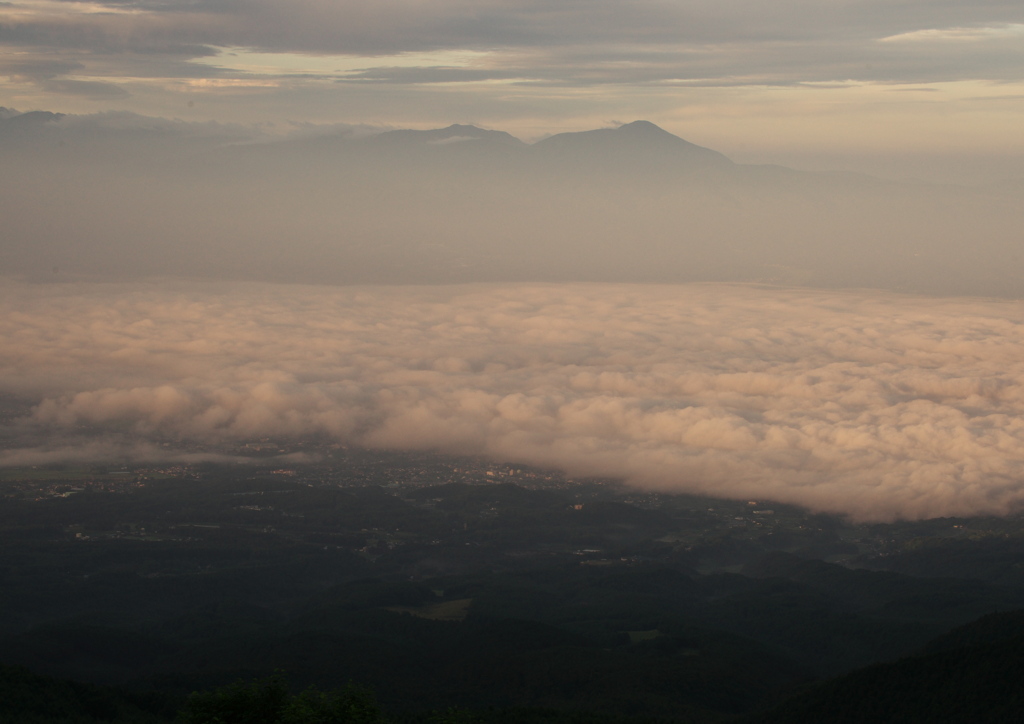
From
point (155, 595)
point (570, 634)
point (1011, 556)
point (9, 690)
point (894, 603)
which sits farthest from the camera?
point (1011, 556)

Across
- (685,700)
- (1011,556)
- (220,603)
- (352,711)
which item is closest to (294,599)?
(220,603)

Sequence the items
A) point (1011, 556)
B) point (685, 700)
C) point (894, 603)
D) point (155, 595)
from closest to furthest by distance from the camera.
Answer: point (685, 700), point (894, 603), point (155, 595), point (1011, 556)

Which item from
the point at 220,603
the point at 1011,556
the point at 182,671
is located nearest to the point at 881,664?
the point at 182,671

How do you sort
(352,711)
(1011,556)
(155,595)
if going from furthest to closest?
(1011,556) → (155,595) → (352,711)

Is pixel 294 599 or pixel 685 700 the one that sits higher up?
pixel 685 700

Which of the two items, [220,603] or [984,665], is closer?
[984,665]

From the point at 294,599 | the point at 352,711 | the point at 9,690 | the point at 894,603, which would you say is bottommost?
the point at 294,599

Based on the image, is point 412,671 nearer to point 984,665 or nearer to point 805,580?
point 984,665

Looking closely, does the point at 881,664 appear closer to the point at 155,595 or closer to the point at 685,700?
the point at 685,700

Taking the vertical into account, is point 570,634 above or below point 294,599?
above
